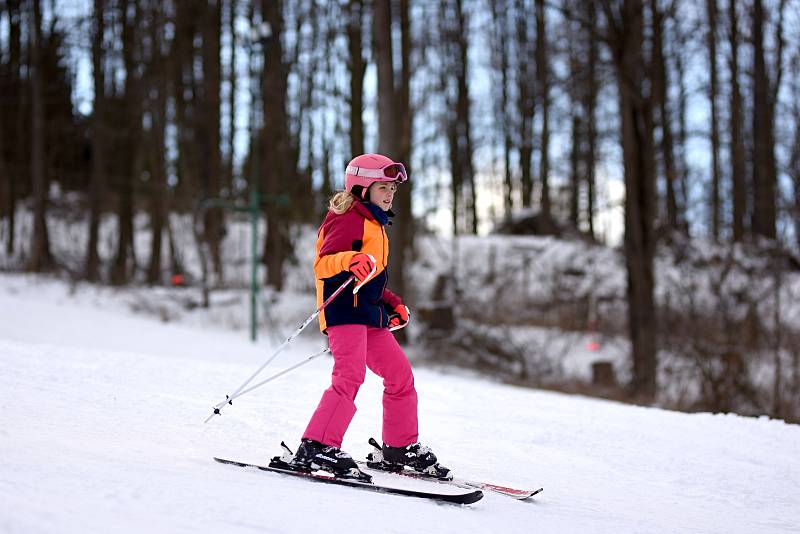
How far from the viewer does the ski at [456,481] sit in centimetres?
367

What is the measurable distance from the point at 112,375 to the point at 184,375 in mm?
648

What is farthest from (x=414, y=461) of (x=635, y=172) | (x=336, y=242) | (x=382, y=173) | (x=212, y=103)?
(x=212, y=103)

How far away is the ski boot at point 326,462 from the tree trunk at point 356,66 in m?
13.8

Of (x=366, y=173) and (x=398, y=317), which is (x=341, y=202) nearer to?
(x=366, y=173)

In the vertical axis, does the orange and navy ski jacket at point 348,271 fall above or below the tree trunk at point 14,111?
below

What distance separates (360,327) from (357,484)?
71cm

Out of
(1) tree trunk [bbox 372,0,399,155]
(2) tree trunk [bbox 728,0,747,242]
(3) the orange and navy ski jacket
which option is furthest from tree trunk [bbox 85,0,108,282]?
(3) the orange and navy ski jacket

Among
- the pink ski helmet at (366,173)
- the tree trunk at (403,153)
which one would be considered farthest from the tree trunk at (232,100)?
the pink ski helmet at (366,173)

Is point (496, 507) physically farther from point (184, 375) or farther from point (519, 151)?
point (519, 151)

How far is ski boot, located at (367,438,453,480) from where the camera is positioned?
385cm

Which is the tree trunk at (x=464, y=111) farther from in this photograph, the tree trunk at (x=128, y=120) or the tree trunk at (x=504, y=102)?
the tree trunk at (x=128, y=120)

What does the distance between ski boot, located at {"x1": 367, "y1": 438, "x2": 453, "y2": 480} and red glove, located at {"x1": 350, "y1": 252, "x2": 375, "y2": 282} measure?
0.98 metres

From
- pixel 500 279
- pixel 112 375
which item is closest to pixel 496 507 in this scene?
pixel 112 375

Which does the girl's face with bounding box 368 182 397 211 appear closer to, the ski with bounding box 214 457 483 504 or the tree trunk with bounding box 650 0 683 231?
the ski with bounding box 214 457 483 504
